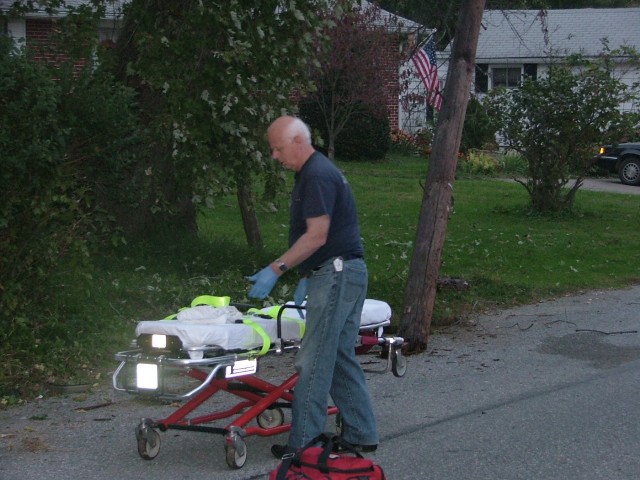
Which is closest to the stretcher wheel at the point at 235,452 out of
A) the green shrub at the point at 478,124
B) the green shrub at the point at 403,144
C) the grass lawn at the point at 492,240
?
the grass lawn at the point at 492,240

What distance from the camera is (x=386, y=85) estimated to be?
24.6 m

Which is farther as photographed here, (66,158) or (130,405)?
(66,158)

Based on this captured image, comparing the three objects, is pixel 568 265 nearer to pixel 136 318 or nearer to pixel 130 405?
pixel 136 318

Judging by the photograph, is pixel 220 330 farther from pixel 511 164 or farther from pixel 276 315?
pixel 511 164

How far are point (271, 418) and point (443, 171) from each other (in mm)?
3458

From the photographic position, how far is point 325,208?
18.5ft

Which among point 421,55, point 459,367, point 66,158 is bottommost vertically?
point 459,367

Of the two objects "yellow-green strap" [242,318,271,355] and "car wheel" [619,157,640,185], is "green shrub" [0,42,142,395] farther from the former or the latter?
"car wheel" [619,157,640,185]

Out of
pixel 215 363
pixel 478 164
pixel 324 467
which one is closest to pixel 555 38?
pixel 478 164

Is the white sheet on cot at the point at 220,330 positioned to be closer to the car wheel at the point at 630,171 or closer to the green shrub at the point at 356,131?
the green shrub at the point at 356,131

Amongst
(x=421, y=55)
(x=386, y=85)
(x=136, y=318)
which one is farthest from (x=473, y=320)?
(x=386, y=85)

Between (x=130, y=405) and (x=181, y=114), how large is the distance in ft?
11.6

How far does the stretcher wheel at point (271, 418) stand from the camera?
6656mm

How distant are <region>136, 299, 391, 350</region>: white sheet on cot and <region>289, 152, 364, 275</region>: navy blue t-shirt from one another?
481 mm
